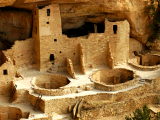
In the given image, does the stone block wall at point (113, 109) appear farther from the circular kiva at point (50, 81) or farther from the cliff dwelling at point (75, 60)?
the circular kiva at point (50, 81)

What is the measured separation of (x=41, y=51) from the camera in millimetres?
33312

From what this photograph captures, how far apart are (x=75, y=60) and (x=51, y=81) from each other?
133 inches

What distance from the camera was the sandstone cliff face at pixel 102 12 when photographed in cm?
3312

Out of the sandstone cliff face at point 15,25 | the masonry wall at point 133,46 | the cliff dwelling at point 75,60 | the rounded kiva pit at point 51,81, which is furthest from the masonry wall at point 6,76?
the masonry wall at point 133,46

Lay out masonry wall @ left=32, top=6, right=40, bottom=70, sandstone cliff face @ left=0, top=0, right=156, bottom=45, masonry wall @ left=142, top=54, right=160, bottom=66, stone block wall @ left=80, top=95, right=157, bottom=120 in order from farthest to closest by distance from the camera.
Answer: masonry wall @ left=142, top=54, right=160, bottom=66, sandstone cliff face @ left=0, top=0, right=156, bottom=45, masonry wall @ left=32, top=6, right=40, bottom=70, stone block wall @ left=80, top=95, right=157, bottom=120

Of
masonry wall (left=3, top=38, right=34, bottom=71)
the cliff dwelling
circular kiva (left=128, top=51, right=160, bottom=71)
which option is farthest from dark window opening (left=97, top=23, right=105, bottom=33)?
masonry wall (left=3, top=38, right=34, bottom=71)

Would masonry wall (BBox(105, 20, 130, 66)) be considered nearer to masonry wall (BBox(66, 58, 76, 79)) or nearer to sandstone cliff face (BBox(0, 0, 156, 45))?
sandstone cliff face (BBox(0, 0, 156, 45))

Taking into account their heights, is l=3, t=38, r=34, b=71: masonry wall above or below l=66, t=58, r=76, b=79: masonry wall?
above

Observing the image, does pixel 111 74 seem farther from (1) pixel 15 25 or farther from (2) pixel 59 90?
(1) pixel 15 25

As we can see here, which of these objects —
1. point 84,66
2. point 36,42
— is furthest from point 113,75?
point 36,42

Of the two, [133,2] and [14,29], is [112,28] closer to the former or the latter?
[133,2]

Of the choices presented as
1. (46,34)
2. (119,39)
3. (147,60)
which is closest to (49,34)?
(46,34)

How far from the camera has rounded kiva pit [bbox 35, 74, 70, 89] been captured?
106ft

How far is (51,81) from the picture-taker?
32.8 metres
